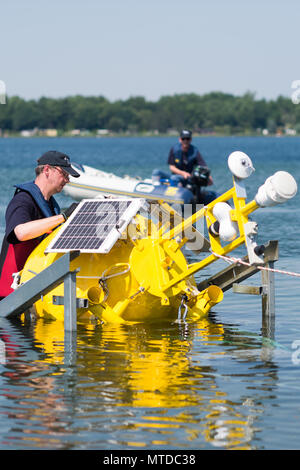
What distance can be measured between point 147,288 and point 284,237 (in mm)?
10463

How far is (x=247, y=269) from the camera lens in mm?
10898

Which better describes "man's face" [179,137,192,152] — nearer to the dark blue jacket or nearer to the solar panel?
the dark blue jacket

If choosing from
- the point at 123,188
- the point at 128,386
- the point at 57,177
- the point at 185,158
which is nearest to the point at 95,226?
the point at 57,177

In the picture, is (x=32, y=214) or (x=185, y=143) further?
(x=185, y=143)

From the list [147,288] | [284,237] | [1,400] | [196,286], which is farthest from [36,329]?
[284,237]

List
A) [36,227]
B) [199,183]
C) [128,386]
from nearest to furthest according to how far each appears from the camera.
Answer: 1. [128,386]
2. [36,227]
3. [199,183]

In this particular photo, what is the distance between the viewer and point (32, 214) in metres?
10.3

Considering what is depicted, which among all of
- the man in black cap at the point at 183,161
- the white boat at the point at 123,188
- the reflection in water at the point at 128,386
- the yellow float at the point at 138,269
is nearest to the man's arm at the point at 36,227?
the yellow float at the point at 138,269

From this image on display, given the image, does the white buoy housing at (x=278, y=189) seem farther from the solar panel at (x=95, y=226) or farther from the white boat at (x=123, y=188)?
the white boat at (x=123, y=188)

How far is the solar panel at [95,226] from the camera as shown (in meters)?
9.73

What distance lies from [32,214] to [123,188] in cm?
1384

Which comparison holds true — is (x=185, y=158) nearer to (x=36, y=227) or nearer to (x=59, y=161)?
(x=59, y=161)

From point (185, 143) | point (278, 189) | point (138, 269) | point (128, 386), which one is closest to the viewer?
point (128, 386)
